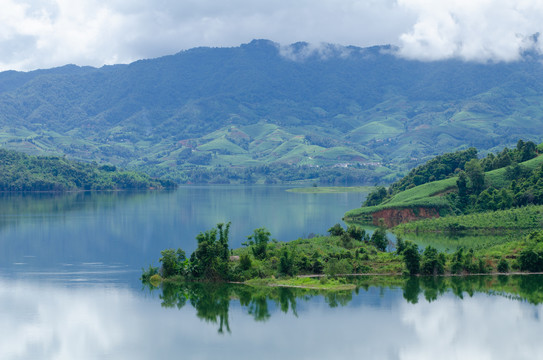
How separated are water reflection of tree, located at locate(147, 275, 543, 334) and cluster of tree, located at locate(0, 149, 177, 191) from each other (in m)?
109

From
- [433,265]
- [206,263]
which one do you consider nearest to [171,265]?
[206,263]

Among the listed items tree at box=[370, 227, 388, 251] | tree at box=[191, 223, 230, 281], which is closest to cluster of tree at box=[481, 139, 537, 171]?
tree at box=[370, 227, 388, 251]

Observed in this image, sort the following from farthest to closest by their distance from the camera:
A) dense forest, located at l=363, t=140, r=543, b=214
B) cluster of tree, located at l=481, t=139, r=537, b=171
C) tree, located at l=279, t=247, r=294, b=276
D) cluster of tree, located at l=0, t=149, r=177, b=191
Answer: cluster of tree, located at l=0, t=149, r=177, b=191
cluster of tree, located at l=481, t=139, r=537, b=171
dense forest, located at l=363, t=140, r=543, b=214
tree, located at l=279, t=247, r=294, b=276

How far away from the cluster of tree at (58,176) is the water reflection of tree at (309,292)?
358ft

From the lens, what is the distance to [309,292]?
1628 inches

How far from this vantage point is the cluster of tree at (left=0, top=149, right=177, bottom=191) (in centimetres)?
14488

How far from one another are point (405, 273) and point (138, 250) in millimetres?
24024

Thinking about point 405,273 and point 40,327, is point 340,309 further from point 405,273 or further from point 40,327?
point 40,327

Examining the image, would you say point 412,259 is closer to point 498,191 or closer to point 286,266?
point 286,266

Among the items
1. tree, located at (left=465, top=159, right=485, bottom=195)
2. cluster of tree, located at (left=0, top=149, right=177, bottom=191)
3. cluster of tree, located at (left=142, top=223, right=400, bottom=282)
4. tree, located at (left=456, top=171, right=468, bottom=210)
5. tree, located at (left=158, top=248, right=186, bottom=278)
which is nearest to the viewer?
cluster of tree, located at (left=142, top=223, right=400, bottom=282)

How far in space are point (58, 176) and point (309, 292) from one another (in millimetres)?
119535

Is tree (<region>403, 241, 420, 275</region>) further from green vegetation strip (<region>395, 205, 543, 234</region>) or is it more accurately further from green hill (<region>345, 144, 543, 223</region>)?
green hill (<region>345, 144, 543, 223</region>)

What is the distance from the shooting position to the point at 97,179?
15925 cm

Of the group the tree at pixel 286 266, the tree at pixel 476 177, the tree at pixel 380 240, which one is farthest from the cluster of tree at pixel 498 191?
the tree at pixel 286 266
